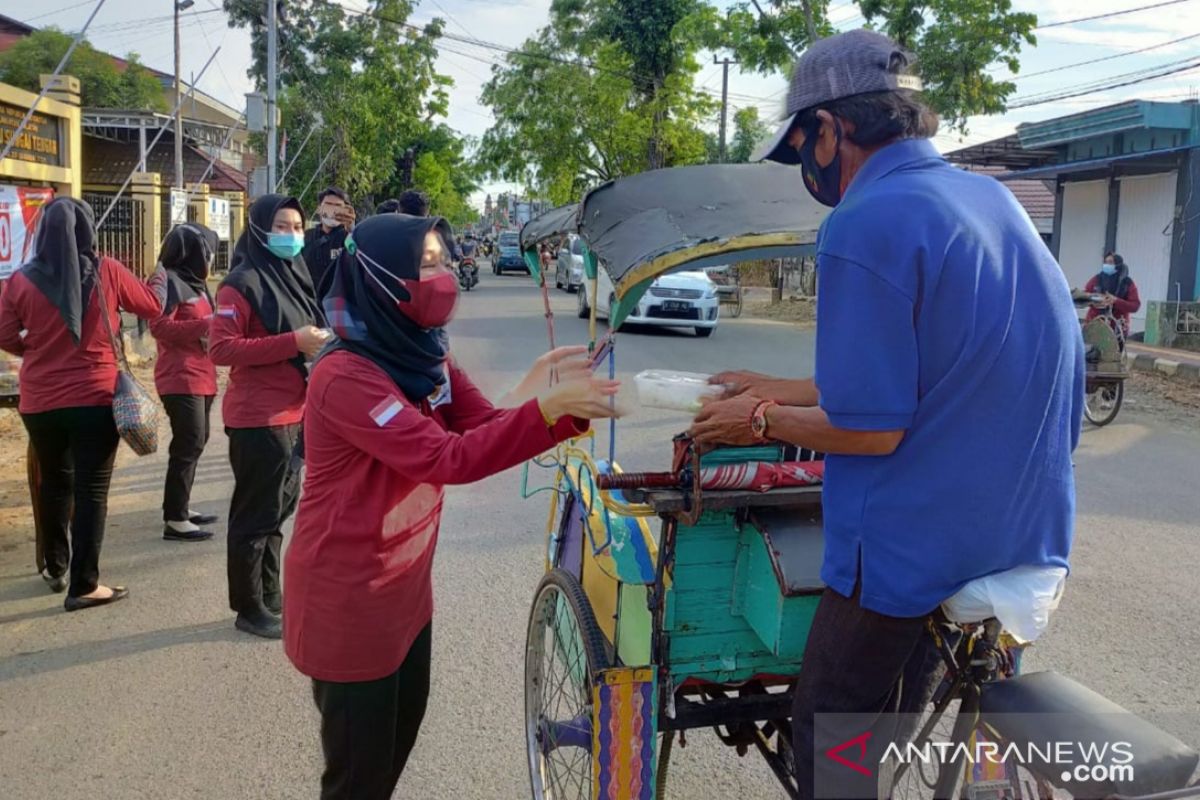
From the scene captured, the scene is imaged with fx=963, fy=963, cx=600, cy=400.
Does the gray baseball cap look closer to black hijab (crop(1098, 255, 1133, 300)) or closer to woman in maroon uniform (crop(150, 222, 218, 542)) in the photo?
woman in maroon uniform (crop(150, 222, 218, 542))

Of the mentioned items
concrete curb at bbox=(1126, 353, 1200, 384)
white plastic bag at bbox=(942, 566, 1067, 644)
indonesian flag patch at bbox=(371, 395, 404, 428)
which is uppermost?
indonesian flag patch at bbox=(371, 395, 404, 428)

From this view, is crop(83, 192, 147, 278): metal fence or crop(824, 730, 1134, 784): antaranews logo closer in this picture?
crop(824, 730, 1134, 784): antaranews logo

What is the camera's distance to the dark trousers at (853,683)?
184 centimetres

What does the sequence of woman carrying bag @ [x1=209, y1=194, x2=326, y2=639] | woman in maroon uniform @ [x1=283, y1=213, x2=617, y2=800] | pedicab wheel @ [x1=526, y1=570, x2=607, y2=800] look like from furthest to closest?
woman carrying bag @ [x1=209, y1=194, x2=326, y2=639] < pedicab wheel @ [x1=526, y1=570, x2=607, y2=800] < woman in maroon uniform @ [x1=283, y1=213, x2=617, y2=800]

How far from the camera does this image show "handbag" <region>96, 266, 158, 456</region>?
456cm

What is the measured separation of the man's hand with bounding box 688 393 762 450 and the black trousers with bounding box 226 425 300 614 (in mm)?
2695

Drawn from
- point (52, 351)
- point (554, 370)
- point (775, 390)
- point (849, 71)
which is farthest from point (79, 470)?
point (849, 71)

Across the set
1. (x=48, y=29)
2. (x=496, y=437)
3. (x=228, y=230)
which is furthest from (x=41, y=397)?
(x=48, y=29)

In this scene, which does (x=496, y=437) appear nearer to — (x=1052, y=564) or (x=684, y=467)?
(x=684, y=467)

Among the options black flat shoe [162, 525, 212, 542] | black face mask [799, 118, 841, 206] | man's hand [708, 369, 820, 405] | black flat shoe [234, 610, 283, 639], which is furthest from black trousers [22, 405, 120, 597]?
black face mask [799, 118, 841, 206]


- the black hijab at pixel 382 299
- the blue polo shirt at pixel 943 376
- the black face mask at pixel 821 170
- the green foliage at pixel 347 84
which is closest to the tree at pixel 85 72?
the green foliage at pixel 347 84

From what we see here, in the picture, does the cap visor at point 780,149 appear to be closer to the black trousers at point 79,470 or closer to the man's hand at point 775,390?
the man's hand at point 775,390

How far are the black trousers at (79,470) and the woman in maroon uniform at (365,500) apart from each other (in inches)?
108

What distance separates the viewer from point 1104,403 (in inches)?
376
